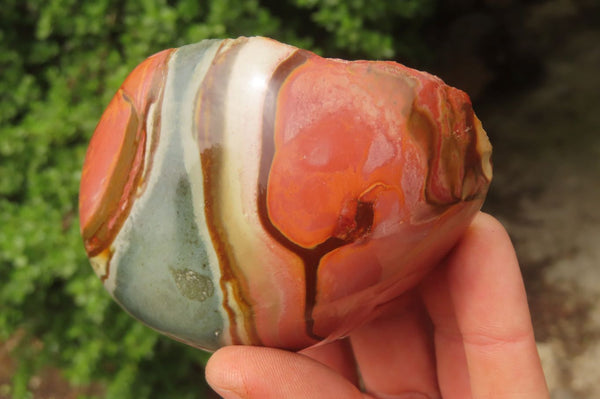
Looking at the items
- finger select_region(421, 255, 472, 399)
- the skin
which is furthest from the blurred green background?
finger select_region(421, 255, 472, 399)

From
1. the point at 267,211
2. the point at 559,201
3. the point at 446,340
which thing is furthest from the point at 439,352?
the point at 559,201

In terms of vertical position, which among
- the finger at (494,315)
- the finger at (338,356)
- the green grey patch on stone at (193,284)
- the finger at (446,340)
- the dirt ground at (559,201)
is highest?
the green grey patch on stone at (193,284)

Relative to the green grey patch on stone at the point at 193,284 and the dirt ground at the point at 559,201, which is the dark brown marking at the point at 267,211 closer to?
the green grey patch on stone at the point at 193,284

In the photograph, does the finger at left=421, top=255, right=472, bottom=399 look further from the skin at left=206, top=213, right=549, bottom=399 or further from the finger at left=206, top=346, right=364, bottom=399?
the finger at left=206, top=346, right=364, bottom=399

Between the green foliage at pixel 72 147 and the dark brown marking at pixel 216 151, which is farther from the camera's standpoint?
the green foliage at pixel 72 147

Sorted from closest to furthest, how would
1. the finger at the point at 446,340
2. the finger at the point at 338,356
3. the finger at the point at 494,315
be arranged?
1. the finger at the point at 494,315
2. the finger at the point at 446,340
3. the finger at the point at 338,356

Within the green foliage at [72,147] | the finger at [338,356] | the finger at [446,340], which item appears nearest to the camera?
the finger at [446,340]

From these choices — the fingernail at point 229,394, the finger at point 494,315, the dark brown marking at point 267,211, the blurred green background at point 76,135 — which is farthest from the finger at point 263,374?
the blurred green background at point 76,135

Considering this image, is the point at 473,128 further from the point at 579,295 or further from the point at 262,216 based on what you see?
the point at 579,295

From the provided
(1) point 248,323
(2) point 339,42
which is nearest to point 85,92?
(2) point 339,42
